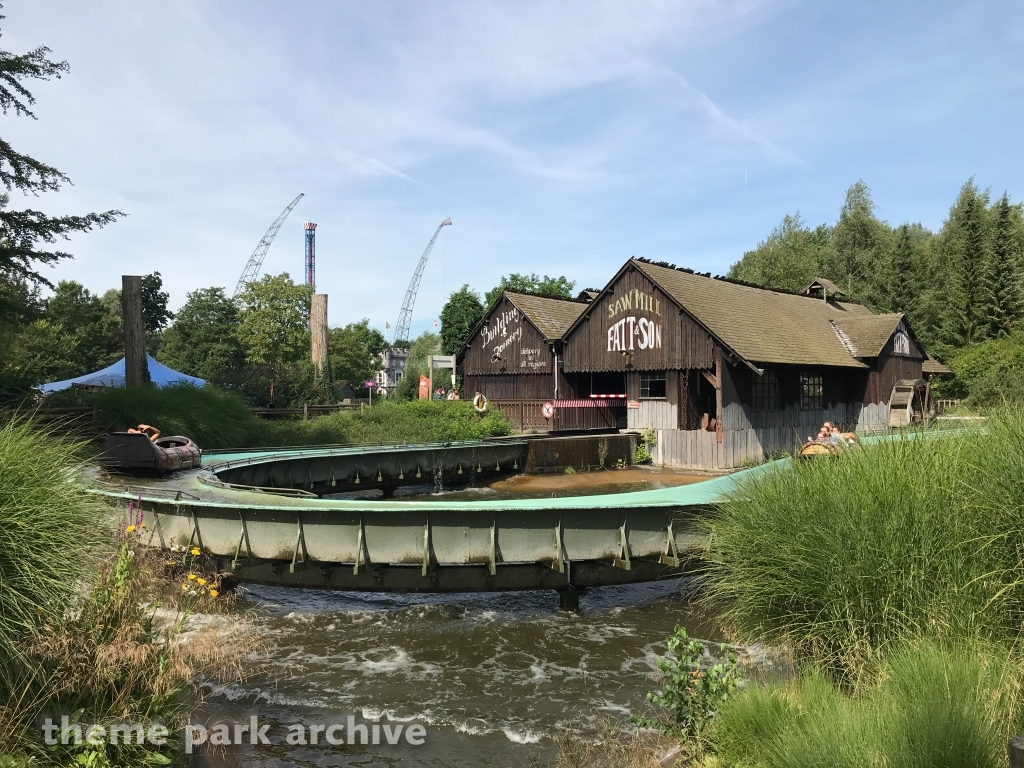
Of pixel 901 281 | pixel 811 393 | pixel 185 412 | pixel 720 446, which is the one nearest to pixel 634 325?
pixel 720 446

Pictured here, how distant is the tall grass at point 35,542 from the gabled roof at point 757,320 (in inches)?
834

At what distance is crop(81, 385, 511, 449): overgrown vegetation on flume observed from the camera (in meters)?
21.6

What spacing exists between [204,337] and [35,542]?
68.3 m

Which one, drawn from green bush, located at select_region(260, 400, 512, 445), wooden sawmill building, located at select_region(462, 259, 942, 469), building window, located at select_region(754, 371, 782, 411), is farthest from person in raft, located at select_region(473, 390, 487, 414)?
building window, located at select_region(754, 371, 782, 411)

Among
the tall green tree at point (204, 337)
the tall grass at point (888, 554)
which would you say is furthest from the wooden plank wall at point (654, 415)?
the tall green tree at point (204, 337)

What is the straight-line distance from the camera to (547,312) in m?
36.1

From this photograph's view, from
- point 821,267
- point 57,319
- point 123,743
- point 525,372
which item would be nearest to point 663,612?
point 123,743

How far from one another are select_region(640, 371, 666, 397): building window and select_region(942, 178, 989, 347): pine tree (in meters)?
31.5

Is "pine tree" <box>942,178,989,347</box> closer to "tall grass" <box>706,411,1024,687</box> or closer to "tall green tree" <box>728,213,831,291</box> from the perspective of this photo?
"tall green tree" <box>728,213,831,291</box>

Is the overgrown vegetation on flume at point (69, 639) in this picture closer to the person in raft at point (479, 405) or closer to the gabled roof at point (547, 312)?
the person in raft at point (479, 405)

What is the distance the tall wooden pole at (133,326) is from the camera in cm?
2453

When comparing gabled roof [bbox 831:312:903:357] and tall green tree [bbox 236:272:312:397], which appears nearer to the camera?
gabled roof [bbox 831:312:903:357]

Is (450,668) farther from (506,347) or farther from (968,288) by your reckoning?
(968,288)

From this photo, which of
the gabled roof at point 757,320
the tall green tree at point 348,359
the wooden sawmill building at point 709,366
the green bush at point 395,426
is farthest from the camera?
the tall green tree at point 348,359
